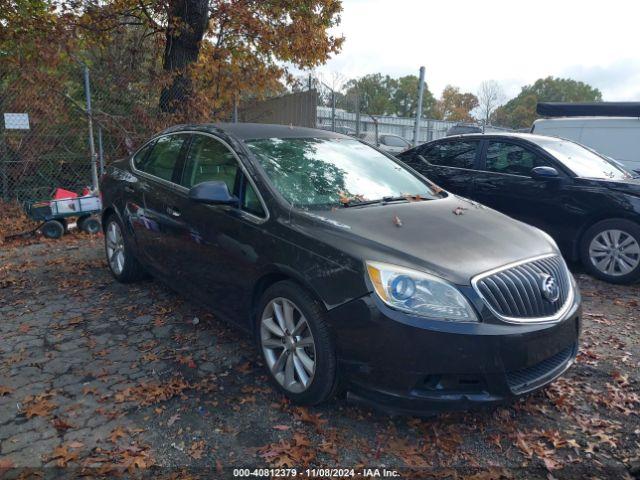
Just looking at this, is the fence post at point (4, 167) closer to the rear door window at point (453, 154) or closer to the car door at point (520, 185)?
the rear door window at point (453, 154)

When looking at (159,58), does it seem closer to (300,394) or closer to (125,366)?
(125,366)

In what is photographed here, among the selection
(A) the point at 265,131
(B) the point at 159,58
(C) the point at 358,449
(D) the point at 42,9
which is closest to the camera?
(C) the point at 358,449

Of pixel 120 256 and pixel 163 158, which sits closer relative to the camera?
pixel 163 158

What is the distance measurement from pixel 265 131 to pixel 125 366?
6.93ft

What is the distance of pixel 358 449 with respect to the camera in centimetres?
271

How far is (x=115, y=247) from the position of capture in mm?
5305

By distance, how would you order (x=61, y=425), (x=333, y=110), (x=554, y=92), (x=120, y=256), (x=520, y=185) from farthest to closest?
(x=554, y=92), (x=333, y=110), (x=520, y=185), (x=120, y=256), (x=61, y=425)

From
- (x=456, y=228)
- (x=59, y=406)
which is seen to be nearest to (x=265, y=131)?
(x=456, y=228)

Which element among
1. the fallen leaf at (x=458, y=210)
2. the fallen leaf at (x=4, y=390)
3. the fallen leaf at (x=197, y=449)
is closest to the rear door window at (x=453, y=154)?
the fallen leaf at (x=458, y=210)

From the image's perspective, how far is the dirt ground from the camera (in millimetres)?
2600

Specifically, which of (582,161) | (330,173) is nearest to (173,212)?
(330,173)

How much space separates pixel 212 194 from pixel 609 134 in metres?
9.01

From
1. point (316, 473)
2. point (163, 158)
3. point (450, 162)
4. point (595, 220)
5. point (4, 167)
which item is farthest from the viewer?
point (4, 167)

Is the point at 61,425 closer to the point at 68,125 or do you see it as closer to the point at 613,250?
the point at 613,250
